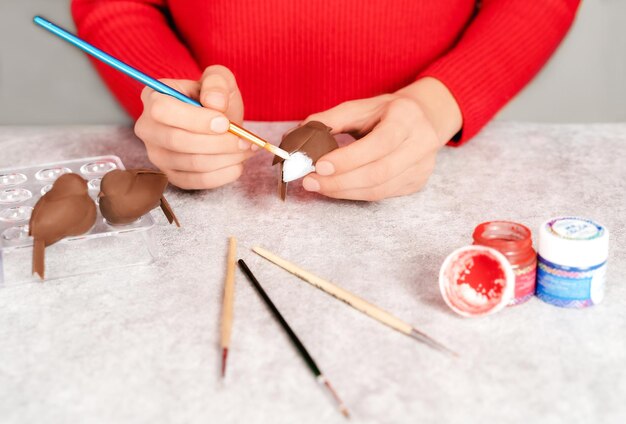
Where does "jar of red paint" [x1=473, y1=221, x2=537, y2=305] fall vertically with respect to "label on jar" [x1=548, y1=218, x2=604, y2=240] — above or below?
below

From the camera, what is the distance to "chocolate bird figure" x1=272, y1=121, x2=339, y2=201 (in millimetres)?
827

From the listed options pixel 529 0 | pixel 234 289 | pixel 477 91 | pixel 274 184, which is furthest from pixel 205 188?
pixel 529 0

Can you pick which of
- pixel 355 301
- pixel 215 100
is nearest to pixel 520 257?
pixel 355 301

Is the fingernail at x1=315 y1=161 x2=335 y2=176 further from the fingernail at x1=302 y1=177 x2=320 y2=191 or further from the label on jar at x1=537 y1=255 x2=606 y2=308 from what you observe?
the label on jar at x1=537 y1=255 x2=606 y2=308

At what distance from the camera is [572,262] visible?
0.66 meters

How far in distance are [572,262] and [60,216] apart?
A: 1.64 feet

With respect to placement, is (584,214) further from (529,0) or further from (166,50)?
(166,50)

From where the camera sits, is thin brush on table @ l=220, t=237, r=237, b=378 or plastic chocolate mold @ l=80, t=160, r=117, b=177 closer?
thin brush on table @ l=220, t=237, r=237, b=378

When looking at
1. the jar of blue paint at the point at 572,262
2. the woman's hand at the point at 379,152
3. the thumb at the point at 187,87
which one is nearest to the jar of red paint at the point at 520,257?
the jar of blue paint at the point at 572,262

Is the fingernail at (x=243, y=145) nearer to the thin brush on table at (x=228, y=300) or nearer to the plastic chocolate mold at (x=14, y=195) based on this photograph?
the thin brush on table at (x=228, y=300)

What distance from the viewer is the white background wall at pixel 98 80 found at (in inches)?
55.2

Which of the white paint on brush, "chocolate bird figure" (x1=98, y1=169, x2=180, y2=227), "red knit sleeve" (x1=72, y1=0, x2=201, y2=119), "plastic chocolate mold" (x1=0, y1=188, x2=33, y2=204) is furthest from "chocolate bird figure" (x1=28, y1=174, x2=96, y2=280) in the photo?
"red knit sleeve" (x1=72, y1=0, x2=201, y2=119)

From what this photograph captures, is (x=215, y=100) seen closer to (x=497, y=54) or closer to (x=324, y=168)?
(x=324, y=168)

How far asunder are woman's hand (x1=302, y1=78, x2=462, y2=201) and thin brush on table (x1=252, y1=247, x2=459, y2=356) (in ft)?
0.40
